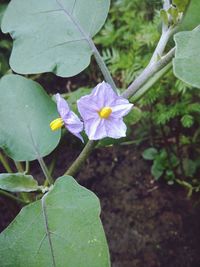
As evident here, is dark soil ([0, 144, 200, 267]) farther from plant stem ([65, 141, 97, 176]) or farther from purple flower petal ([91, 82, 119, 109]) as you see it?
purple flower petal ([91, 82, 119, 109])

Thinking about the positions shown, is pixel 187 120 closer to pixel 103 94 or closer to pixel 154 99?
Answer: pixel 154 99

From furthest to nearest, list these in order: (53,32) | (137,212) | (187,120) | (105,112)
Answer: (137,212)
(187,120)
(53,32)
(105,112)

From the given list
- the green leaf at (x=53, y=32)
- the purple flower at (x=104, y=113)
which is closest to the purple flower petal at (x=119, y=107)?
the purple flower at (x=104, y=113)

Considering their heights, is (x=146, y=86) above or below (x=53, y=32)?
below

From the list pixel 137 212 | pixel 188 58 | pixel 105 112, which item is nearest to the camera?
pixel 188 58

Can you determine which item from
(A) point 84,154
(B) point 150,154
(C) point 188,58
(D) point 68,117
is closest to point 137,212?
(B) point 150,154

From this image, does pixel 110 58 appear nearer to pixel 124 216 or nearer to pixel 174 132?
pixel 174 132
